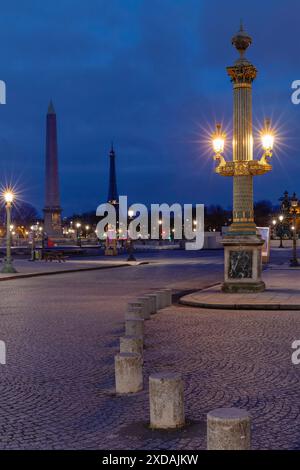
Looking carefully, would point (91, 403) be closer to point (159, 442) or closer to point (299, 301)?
point (159, 442)

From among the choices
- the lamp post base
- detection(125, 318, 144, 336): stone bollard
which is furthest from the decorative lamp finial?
detection(125, 318, 144, 336): stone bollard

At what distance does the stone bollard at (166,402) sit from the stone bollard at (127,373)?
150cm

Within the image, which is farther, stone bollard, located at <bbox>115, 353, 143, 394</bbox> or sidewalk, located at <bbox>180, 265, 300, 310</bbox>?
sidewalk, located at <bbox>180, 265, 300, 310</bbox>

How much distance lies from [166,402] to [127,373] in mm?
1575

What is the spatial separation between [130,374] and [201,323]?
6.35 metres

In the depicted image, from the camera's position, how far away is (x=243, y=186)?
20594 mm

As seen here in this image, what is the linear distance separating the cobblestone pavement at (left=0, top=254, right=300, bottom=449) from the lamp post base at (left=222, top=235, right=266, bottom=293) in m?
3.72

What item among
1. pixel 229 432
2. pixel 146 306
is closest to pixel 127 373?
pixel 229 432

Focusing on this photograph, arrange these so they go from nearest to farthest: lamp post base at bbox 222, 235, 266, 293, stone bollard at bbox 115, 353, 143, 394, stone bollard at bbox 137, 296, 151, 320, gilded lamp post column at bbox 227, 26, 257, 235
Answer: stone bollard at bbox 115, 353, 143, 394 → stone bollard at bbox 137, 296, 151, 320 → lamp post base at bbox 222, 235, 266, 293 → gilded lamp post column at bbox 227, 26, 257, 235

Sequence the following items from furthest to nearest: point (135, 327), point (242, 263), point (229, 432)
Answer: point (242, 263), point (135, 327), point (229, 432)

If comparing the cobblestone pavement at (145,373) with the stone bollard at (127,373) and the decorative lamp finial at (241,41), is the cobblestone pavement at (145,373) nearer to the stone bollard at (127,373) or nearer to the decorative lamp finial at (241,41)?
the stone bollard at (127,373)

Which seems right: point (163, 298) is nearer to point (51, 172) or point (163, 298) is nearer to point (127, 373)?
point (127, 373)

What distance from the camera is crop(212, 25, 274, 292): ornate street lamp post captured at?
20141 millimetres

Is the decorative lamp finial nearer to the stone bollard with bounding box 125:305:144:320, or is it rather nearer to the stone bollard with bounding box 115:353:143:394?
the stone bollard with bounding box 125:305:144:320
